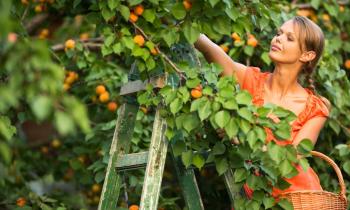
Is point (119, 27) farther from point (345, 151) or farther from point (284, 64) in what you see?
point (345, 151)

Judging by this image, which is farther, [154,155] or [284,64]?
[284,64]

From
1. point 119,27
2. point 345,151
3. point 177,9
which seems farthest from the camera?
point 345,151

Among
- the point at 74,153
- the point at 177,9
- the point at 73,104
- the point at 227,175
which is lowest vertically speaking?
the point at 73,104

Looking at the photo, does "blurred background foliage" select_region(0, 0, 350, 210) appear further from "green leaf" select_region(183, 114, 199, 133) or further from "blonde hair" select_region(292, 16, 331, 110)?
"green leaf" select_region(183, 114, 199, 133)

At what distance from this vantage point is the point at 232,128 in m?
2.21

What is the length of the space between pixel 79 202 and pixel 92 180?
27 centimetres

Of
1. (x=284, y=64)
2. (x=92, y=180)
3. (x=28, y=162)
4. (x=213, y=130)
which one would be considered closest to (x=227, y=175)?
(x=213, y=130)

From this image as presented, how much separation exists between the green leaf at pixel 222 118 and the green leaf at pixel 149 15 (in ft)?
1.75

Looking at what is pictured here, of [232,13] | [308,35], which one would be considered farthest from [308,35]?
[232,13]

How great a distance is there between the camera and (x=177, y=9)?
2482 millimetres

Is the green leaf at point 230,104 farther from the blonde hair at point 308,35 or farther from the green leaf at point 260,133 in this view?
the blonde hair at point 308,35

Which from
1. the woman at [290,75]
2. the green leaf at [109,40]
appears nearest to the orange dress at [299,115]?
the woman at [290,75]

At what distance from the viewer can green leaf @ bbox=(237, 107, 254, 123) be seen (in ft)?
7.23

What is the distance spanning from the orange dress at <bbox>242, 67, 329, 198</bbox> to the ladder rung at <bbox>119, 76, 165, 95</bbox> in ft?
1.37
